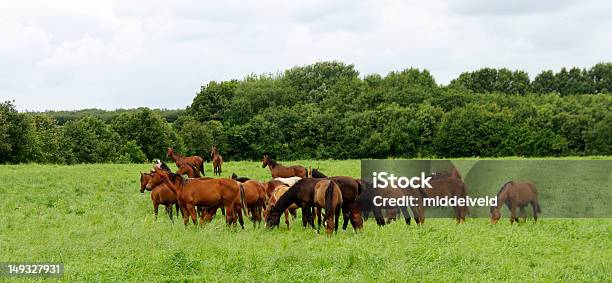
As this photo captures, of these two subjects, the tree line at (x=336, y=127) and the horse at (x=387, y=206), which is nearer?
the horse at (x=387, y=206)

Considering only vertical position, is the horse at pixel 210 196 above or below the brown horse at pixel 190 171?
below

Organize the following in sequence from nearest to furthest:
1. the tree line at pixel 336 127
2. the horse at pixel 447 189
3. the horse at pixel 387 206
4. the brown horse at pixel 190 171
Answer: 1. the horse at pixel 387 206
2. the horse at pixel 447 189
3. the brown horse at pixel 190 171
4. the tree line at pixel 336 127

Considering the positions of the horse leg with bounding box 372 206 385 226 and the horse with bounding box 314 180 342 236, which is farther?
the horse leg with bounding box 372 206 385 226

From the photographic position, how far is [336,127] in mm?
72562

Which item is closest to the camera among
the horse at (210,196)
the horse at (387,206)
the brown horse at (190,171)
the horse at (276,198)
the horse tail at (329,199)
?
the horse tail at (329,199)

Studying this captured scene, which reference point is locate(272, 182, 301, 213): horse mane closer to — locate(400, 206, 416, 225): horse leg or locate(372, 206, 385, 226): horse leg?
locate(372, 206, 385, 226): horse leg

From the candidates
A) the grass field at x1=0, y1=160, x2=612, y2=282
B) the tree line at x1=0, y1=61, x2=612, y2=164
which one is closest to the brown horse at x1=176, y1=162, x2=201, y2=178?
the grass field at x1=0, y1=160, x2=612, y2=282

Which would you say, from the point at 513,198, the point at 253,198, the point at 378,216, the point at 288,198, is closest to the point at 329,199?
the point at 288,198

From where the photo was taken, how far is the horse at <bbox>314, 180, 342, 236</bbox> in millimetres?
14539

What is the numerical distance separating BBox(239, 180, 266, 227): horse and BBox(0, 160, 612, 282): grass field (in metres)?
0.45

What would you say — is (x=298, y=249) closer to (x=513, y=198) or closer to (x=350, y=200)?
(x=350, y=200)

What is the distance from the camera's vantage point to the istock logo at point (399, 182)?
54.8 feet

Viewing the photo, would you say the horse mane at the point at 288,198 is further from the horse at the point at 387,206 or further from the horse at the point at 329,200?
the horse at the point at 387,206

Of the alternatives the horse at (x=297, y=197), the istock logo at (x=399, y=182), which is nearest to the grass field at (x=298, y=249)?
the horse at (x=297, y=197)
